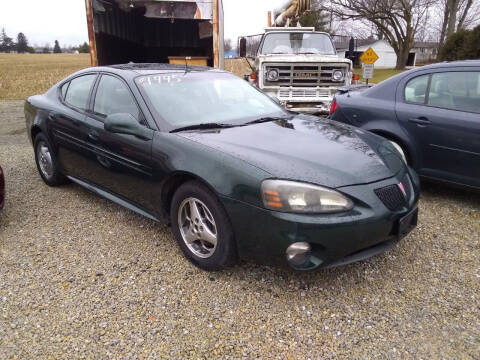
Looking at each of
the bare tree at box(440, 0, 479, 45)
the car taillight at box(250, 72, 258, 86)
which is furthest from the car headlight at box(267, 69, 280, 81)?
the bare tree at box(440, 0, 479, 45)

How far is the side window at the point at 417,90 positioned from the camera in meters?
4.36

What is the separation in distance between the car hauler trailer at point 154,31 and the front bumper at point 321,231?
14.6 ft

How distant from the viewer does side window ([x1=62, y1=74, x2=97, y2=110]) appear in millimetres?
4086

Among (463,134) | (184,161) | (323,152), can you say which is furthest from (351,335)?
(463,134)

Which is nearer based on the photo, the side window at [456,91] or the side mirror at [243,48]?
the side window at [456,91]

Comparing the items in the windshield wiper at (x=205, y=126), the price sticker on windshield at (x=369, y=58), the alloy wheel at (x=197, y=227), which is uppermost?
the price sticker on windshield at (x=369, y=58)

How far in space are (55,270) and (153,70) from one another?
80.2 inches

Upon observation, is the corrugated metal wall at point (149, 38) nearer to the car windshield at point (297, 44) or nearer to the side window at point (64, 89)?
the car windshield at point (297, 44)

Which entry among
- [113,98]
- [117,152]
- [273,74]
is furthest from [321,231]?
[273,74]

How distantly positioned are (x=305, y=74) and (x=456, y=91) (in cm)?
451

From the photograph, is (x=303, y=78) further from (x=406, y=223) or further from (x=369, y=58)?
(x=369, y=58)

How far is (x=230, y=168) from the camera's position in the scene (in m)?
2.64

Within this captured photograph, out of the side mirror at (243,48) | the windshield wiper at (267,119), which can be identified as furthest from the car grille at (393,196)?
the side mirror at (243,48)

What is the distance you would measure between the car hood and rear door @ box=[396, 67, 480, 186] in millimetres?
1082
